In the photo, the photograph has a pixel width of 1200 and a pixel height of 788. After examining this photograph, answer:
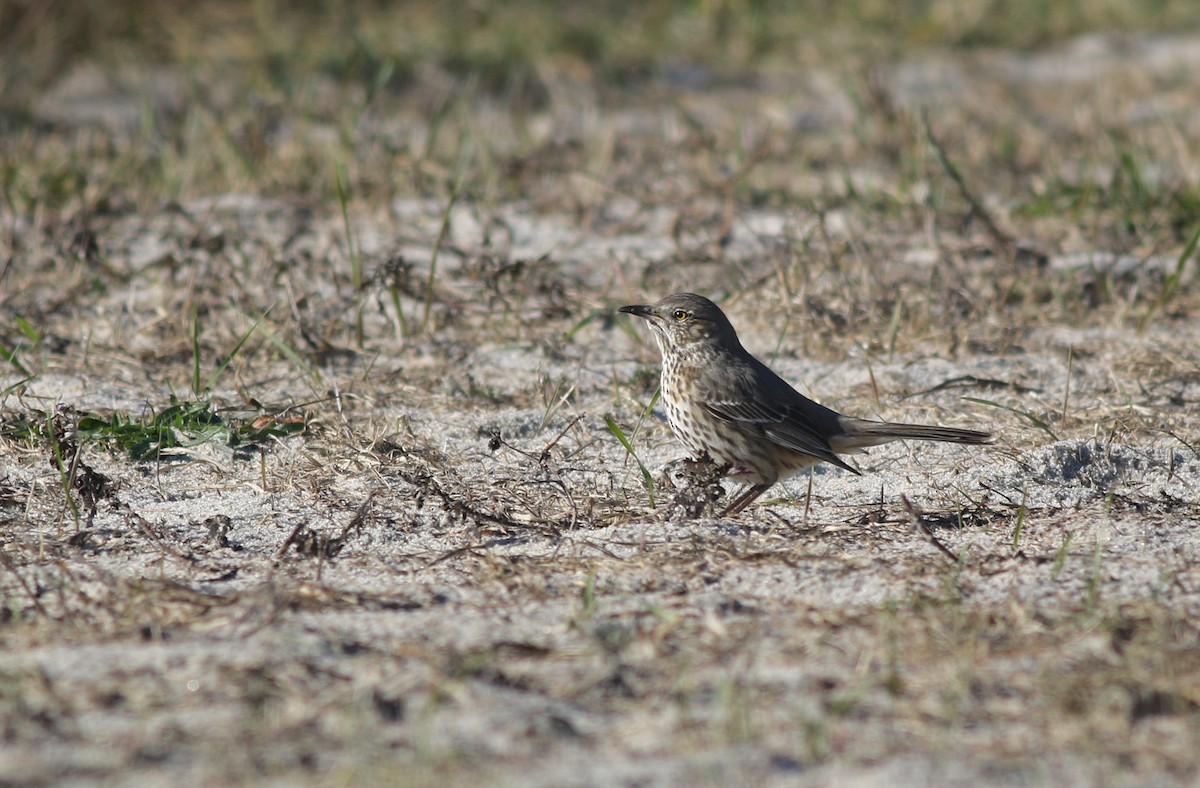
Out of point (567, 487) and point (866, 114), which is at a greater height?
point (866, 114)

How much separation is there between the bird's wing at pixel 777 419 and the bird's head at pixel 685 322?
0.40 m

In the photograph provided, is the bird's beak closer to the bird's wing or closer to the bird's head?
the bird's head

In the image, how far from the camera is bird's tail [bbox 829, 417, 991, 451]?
532cm

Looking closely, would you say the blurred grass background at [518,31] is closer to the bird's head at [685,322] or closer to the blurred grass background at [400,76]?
the blurred grass background at [400,76]

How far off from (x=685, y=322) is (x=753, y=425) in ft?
2.10

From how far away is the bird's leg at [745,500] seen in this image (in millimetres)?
5285

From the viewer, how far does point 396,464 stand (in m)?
5.43

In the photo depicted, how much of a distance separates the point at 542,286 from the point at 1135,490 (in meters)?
3.07

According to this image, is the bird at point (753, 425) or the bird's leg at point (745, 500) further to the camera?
the bird at point (753, 425)

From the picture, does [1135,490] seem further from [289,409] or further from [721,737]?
[289,409]

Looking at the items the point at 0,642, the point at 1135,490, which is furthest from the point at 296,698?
the point at 1135,490

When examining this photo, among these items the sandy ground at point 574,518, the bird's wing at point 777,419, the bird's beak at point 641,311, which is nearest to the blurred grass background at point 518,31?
the sandy ground at point 574,518

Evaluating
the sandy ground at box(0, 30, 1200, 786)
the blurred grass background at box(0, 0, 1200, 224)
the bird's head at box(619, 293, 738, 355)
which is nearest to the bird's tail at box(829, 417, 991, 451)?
the sandy ground at box(0, 30, 1200, 786)

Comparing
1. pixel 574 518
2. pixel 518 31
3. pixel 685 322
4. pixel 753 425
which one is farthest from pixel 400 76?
pixel 574 518
